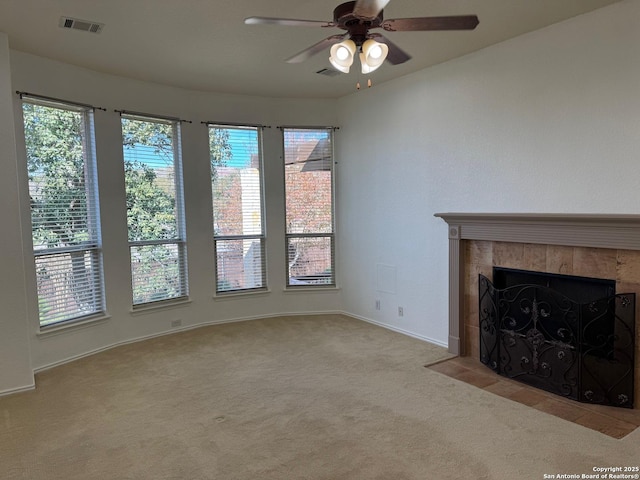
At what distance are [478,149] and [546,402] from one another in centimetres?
223

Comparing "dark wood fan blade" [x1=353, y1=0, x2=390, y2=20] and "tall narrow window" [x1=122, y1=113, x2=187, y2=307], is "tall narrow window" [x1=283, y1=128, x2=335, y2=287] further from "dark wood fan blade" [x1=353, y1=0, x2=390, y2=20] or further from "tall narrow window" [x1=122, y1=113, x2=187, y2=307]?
"dark wood fan blade" [x1=353, y1=0, x2=390, y2=20]

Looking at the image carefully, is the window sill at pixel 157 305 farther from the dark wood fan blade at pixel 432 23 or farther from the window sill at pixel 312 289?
the dark wood fan blade at pixel 432 23

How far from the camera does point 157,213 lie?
5.00 meters

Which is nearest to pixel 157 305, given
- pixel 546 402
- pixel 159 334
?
pixel 159 334

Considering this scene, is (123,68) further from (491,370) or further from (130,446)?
(491,370)

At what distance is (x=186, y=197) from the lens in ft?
17.0

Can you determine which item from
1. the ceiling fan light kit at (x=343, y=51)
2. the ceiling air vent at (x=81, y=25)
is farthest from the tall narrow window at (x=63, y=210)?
the ceiling fan light kit at (x=343, y=51)

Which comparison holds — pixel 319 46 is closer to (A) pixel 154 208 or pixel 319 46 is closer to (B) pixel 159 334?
(A) pixel 154 208

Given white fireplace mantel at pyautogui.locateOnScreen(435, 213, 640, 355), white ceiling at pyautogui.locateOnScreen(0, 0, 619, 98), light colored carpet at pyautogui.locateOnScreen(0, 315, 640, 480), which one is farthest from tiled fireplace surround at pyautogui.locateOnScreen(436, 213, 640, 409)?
white ceiling at pyautogui.locateOnScreen(0, 0, 619, 98)

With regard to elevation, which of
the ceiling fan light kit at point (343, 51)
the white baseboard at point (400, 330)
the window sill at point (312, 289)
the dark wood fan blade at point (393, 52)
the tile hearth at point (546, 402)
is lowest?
the tile hearth at point (546, 402)

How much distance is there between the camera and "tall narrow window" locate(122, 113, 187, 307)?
479 centimetres

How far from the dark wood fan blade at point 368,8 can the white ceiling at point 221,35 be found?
985 mm

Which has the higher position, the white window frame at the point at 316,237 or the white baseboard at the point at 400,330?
the white window frame at the point at 316,237

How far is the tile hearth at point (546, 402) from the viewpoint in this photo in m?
2.80
